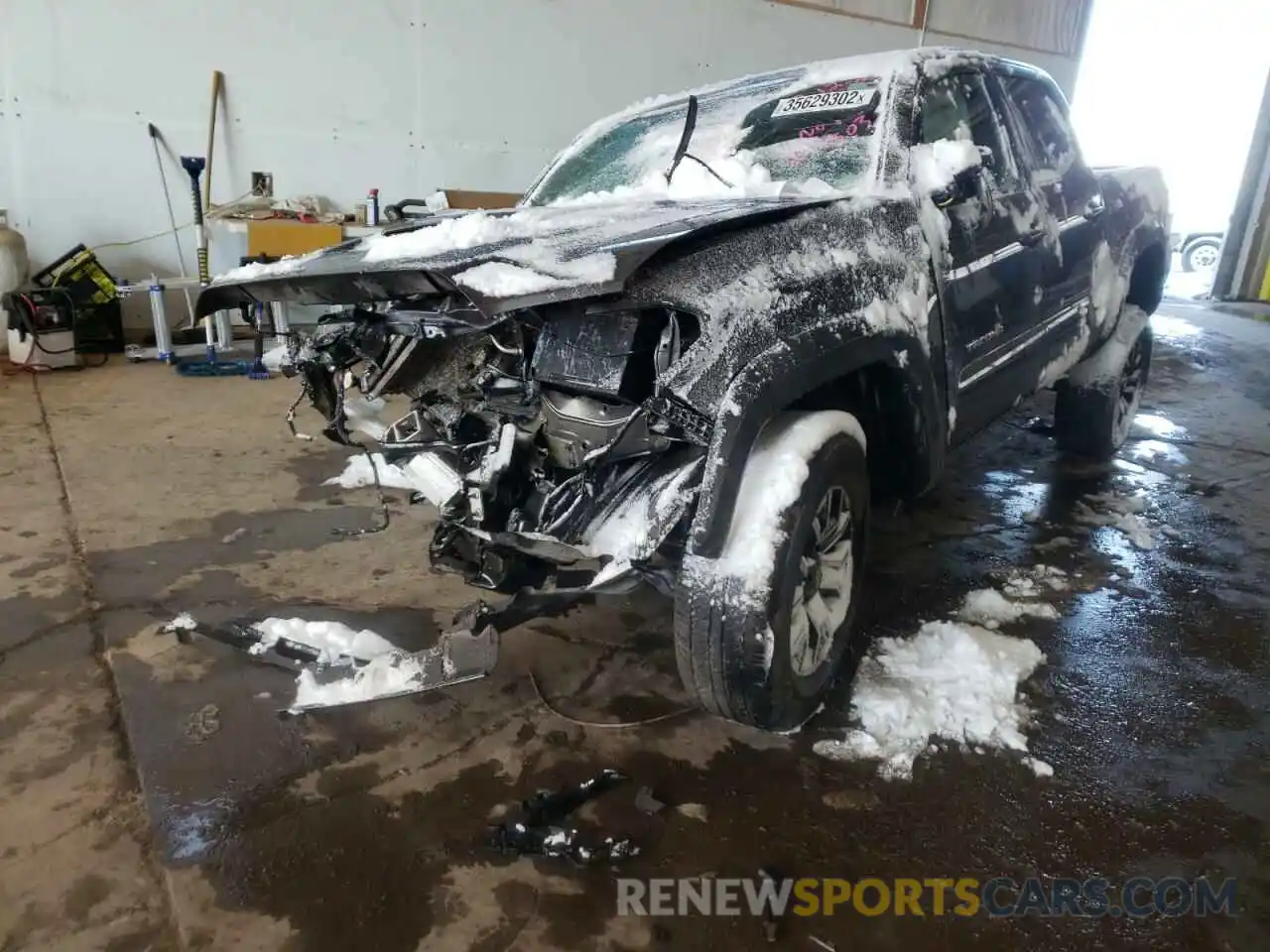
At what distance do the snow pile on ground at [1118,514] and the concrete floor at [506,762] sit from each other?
8cm

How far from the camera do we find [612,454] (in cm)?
193

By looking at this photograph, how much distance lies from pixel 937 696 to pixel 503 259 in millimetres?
1671

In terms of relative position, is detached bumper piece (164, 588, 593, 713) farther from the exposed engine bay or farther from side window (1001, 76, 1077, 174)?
side window (1001, 76, 1077, 174)

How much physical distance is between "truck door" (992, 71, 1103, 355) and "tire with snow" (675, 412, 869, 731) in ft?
5.23

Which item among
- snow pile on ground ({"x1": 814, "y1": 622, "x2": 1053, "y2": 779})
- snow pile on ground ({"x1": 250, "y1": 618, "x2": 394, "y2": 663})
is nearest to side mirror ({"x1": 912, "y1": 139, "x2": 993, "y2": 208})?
snow pile on ground ({"x1": 814, "y1": 622, "x2": 1053, "y2": 779})

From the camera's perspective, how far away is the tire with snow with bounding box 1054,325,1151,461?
4.30 meters

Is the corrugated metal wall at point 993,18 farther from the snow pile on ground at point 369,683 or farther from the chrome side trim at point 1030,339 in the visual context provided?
the snow pile on ground at point 369,683

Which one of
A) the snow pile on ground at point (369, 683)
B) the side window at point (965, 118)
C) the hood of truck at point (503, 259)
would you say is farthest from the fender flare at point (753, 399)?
the side window at point (965, 118)

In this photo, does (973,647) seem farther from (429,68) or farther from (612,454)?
(429,68)

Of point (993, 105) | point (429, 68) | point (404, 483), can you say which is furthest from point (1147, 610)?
point (429, 68)

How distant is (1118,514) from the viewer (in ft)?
12.8

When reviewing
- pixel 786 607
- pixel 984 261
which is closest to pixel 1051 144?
pixel 984 261

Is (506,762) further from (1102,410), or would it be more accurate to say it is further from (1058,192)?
(1102,410)

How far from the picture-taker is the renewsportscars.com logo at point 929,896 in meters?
1.77
